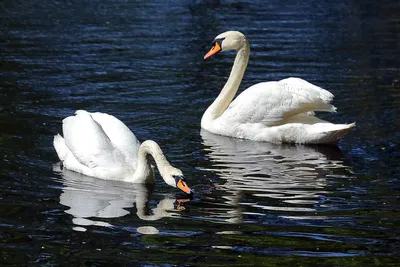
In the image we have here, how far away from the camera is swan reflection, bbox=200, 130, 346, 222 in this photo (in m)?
10.0

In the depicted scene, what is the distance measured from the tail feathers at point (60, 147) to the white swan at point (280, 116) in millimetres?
2460

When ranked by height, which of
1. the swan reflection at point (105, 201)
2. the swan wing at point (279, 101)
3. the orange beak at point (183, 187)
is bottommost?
the swan reflection at point (105, 201)

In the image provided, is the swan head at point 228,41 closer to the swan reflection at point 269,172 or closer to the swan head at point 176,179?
the swan reflection at point 269,172

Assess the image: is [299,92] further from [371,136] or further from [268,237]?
[268,237]

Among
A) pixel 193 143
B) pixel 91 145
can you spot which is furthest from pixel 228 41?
pixel 91 145

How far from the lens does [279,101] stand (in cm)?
1303

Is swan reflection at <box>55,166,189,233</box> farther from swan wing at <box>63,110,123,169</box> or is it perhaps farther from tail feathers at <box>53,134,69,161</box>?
tail feathers at <box>53,134,69,161</box>

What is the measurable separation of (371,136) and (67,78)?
5.44 metres

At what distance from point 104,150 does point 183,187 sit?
162 cm

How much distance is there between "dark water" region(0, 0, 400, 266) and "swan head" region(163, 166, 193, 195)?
0.60ft

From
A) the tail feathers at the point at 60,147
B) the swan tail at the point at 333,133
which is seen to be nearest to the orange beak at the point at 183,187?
the tail feathers at the point at 60,147

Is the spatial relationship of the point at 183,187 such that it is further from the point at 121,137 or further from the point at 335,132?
the point at 335,132

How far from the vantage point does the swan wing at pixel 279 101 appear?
12859mm

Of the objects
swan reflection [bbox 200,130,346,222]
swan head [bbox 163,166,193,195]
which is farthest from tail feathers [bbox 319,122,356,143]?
swan head [bbox 163,166,193,195]
